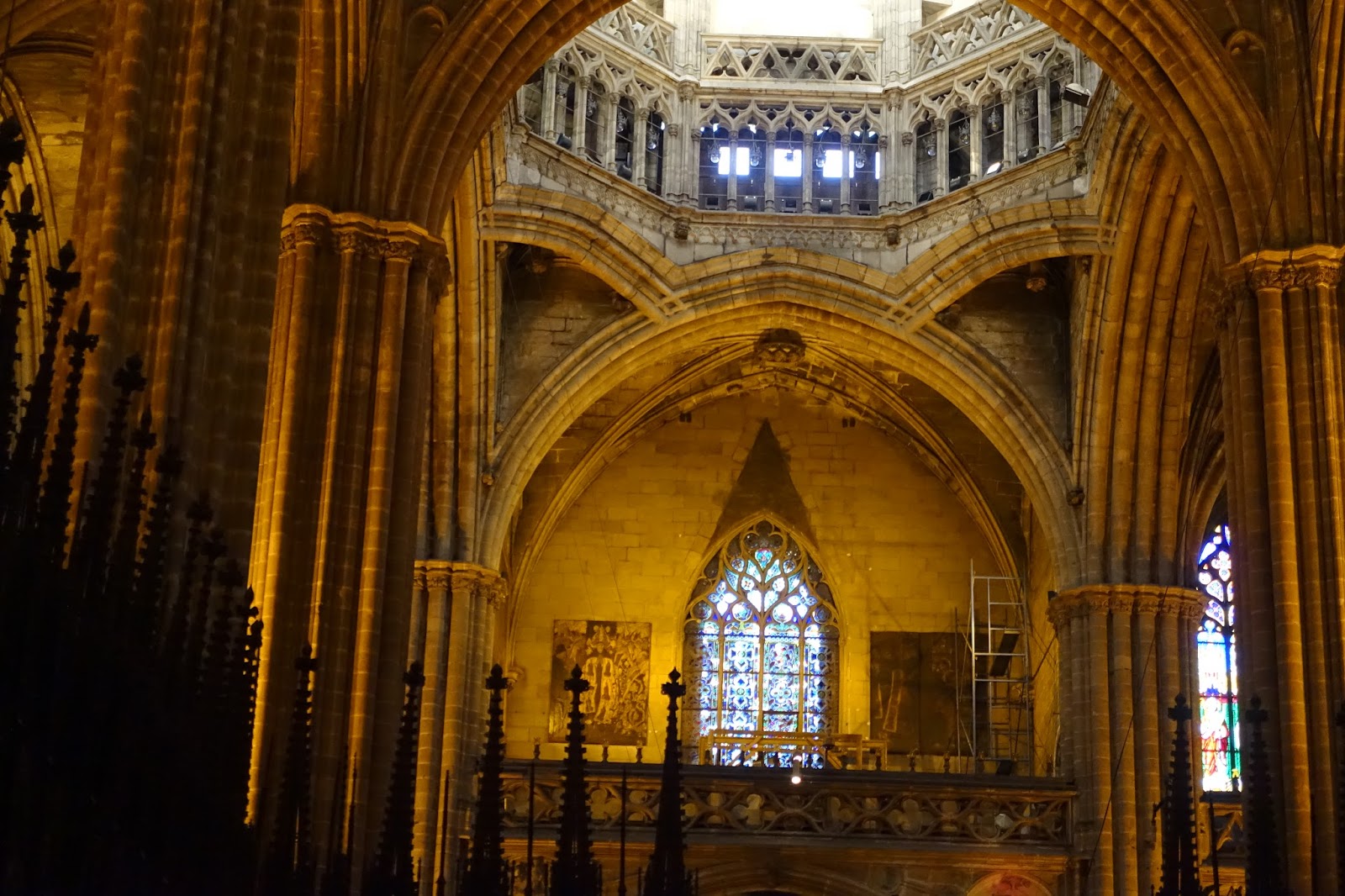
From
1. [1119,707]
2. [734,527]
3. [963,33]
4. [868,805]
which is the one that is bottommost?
[868,805]

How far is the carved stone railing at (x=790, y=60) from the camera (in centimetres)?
2386

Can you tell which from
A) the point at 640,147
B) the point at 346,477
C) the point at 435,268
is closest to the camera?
the point at 346,477

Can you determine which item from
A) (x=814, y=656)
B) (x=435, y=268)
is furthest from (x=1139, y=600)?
(x=435, y=268)

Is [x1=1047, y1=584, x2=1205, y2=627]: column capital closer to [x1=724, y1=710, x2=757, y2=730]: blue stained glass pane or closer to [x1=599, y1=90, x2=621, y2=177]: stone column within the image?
[x1=724, y1=710, x2=757, y2=730]: blue stained glass pane

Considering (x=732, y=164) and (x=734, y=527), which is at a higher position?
(x=732, y=164)

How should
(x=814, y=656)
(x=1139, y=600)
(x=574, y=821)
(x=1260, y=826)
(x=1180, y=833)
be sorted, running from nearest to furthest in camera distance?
1. (x=574, y=821)
2. (x=1180, y=833)
3. (x=1260, y=826)
4. (x=1139, y=600)
5. (x=814, y=656)

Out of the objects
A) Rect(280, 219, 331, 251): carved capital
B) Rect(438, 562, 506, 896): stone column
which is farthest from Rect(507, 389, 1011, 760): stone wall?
Rect(280, 219, 331, 251): carved capital

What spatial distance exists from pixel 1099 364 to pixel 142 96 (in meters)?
14.1

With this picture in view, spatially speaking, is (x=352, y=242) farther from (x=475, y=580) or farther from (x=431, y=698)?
(x=475, y=580)

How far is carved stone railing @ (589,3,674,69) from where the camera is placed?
23203mm

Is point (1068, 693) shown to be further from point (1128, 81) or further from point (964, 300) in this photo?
point (1128, 81)

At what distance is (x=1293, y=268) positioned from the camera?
15633 millimetres

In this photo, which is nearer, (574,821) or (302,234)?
(574,821)

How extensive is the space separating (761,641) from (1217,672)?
605cm
